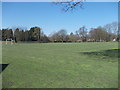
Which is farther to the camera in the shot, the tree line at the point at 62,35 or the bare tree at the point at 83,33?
the bare tree at the point at 83,33

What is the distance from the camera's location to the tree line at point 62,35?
180 feet


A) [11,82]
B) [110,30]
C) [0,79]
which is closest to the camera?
[11,82]

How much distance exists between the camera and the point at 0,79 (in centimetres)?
395

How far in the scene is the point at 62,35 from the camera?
68.7 m

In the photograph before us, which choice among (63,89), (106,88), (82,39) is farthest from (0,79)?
(82,39)

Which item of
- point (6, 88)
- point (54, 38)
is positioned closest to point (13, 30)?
point (54, 38)

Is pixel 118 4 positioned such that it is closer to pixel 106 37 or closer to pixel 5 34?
pixel 5 34

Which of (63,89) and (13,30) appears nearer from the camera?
(63,89)

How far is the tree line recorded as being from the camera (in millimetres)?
54969

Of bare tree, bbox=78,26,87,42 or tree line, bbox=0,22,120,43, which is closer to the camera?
tree line, bbox=0,22,120,43

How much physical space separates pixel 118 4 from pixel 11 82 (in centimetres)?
776

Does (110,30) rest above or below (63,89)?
above

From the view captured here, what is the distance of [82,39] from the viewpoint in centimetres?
6906

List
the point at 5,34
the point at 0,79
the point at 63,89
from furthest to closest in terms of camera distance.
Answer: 1. the point at 5,34
2. the point at 0,79
3. the point at 63,89
